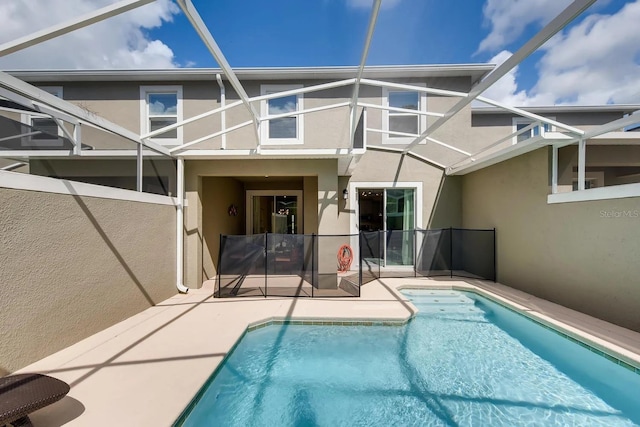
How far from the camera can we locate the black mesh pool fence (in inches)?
264

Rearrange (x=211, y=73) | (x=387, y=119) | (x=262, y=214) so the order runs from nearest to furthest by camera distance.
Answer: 1. (x=211, y=73)
2. (x=387, y=119)
3. (x=262, y=214)

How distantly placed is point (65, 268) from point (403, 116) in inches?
368

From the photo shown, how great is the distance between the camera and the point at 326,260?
7.05m

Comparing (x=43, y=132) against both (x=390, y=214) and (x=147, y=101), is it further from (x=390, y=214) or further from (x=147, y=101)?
(x=390, y=214)

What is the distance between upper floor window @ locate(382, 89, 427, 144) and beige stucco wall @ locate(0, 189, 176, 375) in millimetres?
7367

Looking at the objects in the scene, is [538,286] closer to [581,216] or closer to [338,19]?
[581,216]

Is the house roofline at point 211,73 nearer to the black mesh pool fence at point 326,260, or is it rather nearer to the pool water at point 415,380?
the black mesh pool fence at point 326,260

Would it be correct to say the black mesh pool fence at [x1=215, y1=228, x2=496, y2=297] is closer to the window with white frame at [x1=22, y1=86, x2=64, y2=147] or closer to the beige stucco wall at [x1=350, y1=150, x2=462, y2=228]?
the beige stucco wall at [x1=350, y1=150, x2=462, y2=228]

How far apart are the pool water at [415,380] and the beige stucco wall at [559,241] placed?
4.26 ft

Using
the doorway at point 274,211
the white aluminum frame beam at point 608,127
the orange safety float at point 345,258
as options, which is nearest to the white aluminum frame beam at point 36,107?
the orange safety float at point 345,258

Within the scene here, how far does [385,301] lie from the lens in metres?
6.30

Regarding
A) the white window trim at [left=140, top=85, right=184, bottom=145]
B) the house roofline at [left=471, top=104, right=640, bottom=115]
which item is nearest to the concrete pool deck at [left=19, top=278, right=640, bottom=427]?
the white window trim at [left=140, top=85, right=184, bottom=145]

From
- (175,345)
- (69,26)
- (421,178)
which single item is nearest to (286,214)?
(421,178)

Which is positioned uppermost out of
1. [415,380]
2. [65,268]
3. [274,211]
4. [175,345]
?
[274,211]
